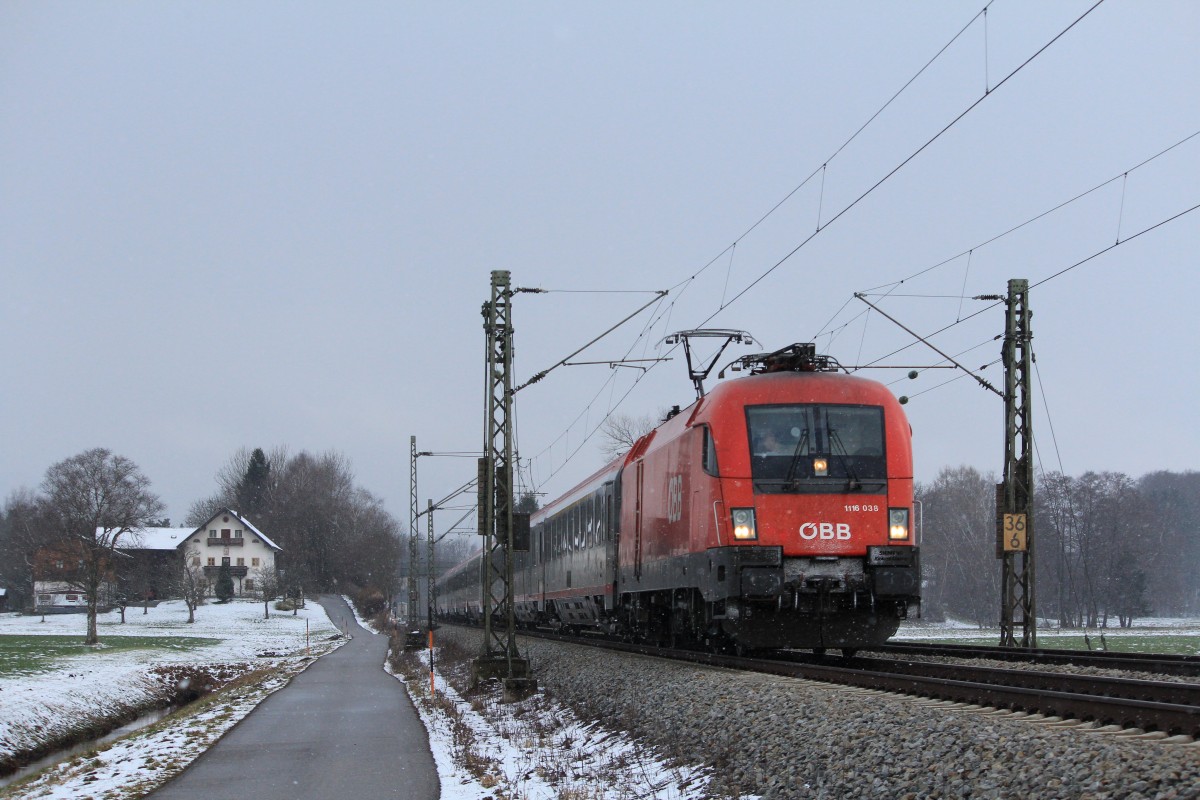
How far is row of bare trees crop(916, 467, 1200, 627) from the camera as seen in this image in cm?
6656

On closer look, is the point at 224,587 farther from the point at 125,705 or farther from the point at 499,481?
the point at 499,481

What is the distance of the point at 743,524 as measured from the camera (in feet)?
47.3

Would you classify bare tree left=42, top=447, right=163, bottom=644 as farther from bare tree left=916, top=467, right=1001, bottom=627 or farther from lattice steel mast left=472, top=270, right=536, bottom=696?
bare tree left=916, top=467, right=1001, bottom=627

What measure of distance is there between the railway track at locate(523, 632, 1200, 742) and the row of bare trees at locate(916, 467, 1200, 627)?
5058 cm

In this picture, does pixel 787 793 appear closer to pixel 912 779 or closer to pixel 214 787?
pixel 912 779

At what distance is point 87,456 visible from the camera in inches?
2096

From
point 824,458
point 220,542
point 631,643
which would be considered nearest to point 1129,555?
point 631,643

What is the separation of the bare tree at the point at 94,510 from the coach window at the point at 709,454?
37.9 meters

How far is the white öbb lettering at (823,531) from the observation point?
14.5m

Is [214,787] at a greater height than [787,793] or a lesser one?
lesser

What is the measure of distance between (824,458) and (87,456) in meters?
46.2

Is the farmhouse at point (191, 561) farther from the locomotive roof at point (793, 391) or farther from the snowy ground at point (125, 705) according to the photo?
the locomotive roof at point (793, 391)

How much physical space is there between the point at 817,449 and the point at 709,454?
1343 mm

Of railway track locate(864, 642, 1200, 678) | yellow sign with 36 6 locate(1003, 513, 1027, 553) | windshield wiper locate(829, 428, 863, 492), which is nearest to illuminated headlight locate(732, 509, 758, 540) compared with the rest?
windshield wiper locate(829, 428, 863, 492)
